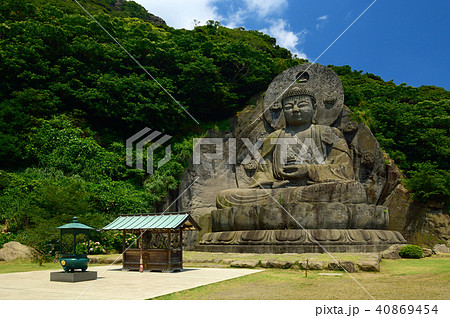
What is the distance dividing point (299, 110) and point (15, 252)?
11.9 meters

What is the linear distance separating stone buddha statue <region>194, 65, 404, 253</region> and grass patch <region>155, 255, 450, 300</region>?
394 centimetres

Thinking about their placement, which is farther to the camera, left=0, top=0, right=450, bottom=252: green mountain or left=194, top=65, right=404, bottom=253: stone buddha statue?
left=0, top=0, right=450, bottom=252: green mountain

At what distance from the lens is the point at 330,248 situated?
12500mm

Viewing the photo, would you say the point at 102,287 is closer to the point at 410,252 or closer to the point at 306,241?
the point at 306,241

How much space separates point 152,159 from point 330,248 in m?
10.0

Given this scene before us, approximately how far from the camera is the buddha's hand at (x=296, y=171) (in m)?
15.6

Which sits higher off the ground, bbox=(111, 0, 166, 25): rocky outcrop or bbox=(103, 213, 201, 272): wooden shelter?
bbox=(111, 0, 166, 25): rocky outcrop

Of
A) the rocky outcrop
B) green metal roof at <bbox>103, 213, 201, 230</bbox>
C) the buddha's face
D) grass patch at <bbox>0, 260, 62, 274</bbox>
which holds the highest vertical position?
the rocky outcrop

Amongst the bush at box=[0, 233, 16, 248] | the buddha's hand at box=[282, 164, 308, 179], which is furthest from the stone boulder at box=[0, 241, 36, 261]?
the buddha's hand at box=[282, 164, 308, 179]

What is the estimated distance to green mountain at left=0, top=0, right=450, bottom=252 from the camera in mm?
17000

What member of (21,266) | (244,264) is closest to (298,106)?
(244,264)

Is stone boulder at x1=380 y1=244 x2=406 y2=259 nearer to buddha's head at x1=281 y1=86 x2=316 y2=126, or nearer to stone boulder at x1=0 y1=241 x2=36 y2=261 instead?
A: buddha's head at x1=281 y1=86 x2=316 y2=126

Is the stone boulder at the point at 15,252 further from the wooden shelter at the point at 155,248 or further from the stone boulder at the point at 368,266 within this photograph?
the stone boulder at the point at 368,266

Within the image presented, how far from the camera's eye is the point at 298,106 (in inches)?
690
